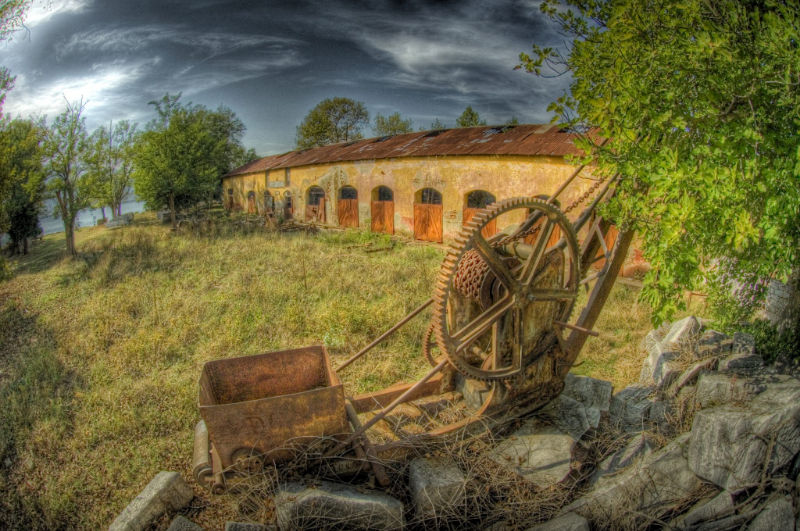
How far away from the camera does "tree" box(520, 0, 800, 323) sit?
3.11m

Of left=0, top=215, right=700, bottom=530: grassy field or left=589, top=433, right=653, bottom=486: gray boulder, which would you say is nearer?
left=589, top=433, right=653, bottom=486: gray boulder

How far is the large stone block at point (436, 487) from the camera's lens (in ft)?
10.9

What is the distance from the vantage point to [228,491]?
3227 millimetres

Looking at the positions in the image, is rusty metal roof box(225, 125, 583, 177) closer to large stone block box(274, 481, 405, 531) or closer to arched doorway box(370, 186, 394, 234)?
arched doorway box(370, 186, 394, 234)

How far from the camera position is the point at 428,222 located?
49.4ft

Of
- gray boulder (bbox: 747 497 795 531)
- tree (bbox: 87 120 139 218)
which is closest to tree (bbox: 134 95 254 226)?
tree (bbox: 87 120 139 218)

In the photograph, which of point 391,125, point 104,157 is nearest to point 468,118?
point 391,125

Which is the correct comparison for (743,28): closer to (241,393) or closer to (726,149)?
(726,149)

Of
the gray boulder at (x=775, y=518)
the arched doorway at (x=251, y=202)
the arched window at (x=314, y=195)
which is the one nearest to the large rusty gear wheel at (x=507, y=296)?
the gray boulder at (x=775, y=518)

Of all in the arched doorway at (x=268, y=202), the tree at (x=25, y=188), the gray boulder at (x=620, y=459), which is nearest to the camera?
the gray boulder at (x=620, y=459)

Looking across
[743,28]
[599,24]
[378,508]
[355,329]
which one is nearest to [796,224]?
[743,28]

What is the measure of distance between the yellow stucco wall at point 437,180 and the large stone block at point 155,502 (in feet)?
26.0

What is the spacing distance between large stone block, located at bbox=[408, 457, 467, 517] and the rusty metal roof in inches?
295

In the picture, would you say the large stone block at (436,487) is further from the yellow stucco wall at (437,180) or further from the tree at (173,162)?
the tree at (173,162)
